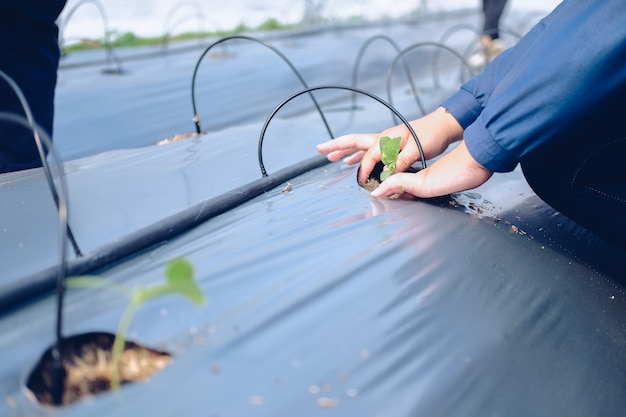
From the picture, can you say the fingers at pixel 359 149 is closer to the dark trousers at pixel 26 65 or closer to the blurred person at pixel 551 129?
the blurred person at pixel 551 129

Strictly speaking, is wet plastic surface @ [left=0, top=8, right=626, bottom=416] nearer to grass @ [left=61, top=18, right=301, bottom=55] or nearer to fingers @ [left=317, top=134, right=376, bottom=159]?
fingers @ [left=317, top=134, right=376, bottom=159]

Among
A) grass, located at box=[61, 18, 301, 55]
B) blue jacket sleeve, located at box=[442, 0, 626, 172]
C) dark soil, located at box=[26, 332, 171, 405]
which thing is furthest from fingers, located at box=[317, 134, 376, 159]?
grass, located at box=[61, 18, 301, 55]

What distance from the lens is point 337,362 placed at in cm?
56

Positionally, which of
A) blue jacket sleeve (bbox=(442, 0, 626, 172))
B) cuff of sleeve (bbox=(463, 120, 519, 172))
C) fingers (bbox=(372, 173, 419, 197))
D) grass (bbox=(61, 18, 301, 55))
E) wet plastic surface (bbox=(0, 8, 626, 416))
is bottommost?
grass (bbox=(61, 18, 301, 55))

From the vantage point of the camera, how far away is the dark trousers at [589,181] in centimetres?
87

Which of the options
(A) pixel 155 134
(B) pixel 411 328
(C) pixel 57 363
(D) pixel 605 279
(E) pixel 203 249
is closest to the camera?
(C) pixel 57 363

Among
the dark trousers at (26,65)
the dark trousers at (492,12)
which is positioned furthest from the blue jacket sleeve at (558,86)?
the dark trousers at (492,12)

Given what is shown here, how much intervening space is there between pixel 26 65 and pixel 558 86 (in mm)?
1162

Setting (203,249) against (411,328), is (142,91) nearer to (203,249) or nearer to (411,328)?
(203,249)

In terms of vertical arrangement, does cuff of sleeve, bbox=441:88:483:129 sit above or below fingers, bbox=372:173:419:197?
above

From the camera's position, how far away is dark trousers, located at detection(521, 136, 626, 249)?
87 cm

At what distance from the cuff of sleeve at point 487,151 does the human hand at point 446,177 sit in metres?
0.01

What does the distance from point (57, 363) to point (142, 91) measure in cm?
188

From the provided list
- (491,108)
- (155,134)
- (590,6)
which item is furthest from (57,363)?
(155,134)
